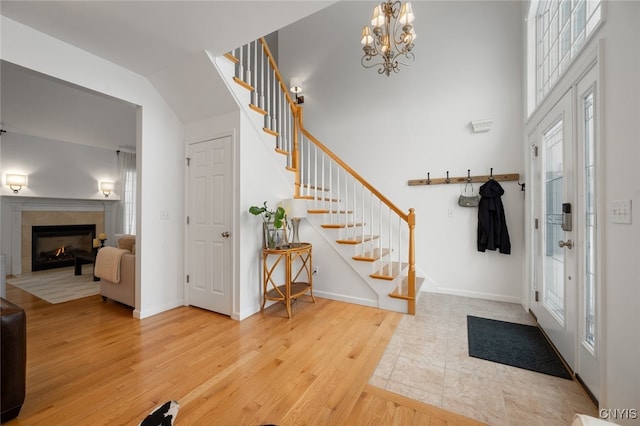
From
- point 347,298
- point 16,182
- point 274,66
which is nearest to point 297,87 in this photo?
point 274,66

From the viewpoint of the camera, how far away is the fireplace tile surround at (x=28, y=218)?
5.02 m

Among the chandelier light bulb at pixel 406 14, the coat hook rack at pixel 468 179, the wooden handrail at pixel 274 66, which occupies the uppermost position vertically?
the wooden handrail at pixel 274 66

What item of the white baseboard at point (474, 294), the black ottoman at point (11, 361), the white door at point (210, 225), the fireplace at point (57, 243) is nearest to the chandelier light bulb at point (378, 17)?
the white door at point (210, 225)

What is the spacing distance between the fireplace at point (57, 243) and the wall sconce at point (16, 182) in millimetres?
913

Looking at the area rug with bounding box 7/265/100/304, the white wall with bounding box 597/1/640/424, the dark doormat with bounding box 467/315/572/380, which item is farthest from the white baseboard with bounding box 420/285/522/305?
the area rug with bounding box 7/265/100/304

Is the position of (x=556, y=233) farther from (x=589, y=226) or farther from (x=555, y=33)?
(x=555, y=33)

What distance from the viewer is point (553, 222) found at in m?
2.31

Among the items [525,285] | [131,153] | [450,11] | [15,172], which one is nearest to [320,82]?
[450,11]

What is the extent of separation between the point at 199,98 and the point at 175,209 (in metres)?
1.39

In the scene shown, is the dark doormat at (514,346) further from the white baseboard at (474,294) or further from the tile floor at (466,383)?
the white baseboard at (474,294)

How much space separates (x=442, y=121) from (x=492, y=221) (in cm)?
158

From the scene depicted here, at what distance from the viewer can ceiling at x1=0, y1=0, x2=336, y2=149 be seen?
1937 mm

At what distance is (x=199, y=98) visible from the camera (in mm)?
2924

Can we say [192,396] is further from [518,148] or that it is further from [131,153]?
[131,153]
